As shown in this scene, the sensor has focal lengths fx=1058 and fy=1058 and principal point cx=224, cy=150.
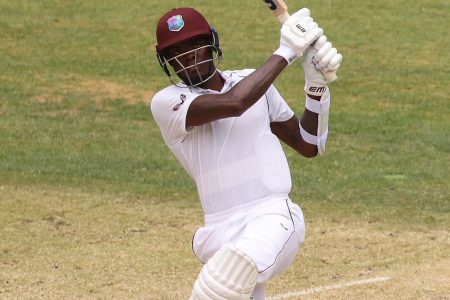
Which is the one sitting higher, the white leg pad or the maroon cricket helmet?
the maroon cricket helmet

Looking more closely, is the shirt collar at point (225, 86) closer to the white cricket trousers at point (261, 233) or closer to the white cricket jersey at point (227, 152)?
the white cricket jersey at point (227, 152)

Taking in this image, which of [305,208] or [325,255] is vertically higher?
[325,255]

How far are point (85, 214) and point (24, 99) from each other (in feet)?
21.4

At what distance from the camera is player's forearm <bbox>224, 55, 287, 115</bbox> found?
5.59 meters

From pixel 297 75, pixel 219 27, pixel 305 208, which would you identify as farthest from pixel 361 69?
pixel 305 208

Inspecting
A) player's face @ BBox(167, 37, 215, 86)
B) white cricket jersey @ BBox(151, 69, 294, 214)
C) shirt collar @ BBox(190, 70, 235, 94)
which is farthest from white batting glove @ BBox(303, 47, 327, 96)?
player's face @ BBox(167, 37, 215, 86)

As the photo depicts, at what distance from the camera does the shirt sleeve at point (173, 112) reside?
579 cm

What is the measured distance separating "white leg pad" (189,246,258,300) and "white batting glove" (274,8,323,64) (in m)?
1.11

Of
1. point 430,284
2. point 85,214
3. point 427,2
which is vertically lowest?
point 427,2

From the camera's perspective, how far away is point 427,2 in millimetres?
23000

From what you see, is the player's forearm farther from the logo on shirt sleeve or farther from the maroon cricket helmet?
the maroon cricket helmet

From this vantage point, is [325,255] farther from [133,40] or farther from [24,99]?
[133,40]

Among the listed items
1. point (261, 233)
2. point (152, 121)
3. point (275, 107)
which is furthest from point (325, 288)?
point (152, 121)

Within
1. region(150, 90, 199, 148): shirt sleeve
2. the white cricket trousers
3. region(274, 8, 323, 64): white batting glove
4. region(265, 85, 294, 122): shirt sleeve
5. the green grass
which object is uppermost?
region(274, 8, 323, 64): white batting glove
